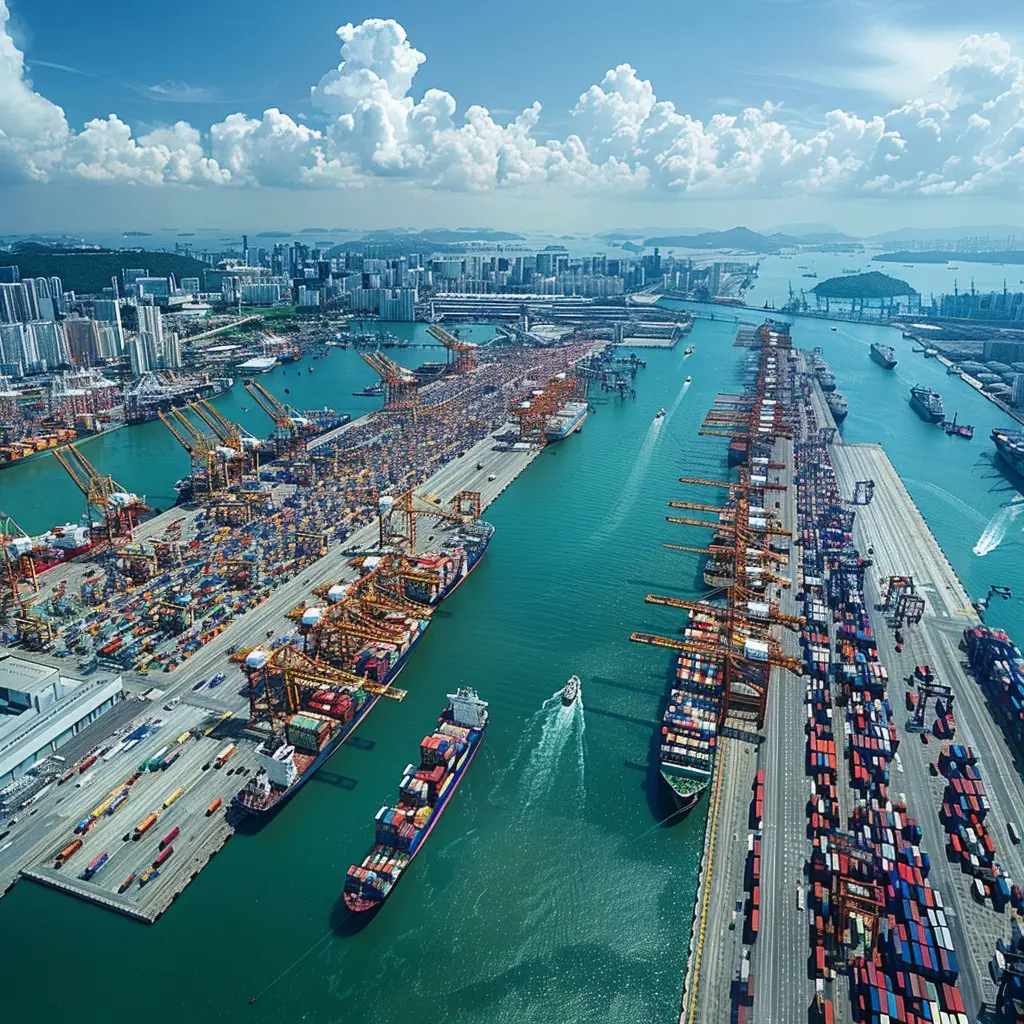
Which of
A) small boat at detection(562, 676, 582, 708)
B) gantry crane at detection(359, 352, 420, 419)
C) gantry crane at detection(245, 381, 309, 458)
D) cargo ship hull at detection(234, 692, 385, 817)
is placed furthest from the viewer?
gantry crane at detection(359, 352, 420, 419)

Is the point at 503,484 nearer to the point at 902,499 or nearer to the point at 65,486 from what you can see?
the point at 902,499

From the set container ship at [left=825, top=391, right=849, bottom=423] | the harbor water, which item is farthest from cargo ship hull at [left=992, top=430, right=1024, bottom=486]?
the harbor water

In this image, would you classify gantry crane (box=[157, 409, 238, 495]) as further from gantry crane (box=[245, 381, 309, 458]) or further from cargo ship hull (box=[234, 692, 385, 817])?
cargo ship hull (box=[234, 692, 385, 817])

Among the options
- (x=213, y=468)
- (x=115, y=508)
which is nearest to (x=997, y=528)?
(x=213, y=468)

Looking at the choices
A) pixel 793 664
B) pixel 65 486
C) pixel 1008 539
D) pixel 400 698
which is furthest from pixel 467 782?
pixel 65 486

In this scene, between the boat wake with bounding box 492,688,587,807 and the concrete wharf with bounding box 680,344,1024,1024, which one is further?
the boat wake with bounding box 492,688,587,807

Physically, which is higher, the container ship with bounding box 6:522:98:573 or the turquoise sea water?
the container ship with bounding box 6:522:98:573

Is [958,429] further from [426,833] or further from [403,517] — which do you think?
[426,833]
